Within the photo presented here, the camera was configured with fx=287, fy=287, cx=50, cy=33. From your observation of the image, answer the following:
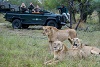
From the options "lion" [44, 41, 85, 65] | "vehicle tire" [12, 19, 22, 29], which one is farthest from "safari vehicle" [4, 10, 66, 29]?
"lion" [44, 41, 85, 65]

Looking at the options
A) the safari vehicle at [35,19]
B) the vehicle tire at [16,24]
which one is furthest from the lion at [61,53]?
the vehicle tire at [16,24]

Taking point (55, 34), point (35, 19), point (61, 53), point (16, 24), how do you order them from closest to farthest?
point (61, 53)
point (55, 34)
point (35, 19)
point (16, 24)

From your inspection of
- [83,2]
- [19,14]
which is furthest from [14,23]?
[83,2]

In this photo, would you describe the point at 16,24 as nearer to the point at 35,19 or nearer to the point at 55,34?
the point at 35,19

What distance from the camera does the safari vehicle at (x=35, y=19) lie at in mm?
19625

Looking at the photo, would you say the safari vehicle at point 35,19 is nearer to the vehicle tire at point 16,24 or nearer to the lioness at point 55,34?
the vehicle tire at point 16,24

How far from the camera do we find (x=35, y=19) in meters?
20.0

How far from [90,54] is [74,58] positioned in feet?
3.06

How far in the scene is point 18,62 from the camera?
21.0ft

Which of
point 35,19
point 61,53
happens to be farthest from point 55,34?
point 35,19

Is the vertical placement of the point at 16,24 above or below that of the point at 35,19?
below

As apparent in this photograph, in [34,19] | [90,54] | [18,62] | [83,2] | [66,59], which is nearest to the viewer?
[18,62]

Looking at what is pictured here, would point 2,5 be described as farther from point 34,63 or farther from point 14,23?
point 34,63

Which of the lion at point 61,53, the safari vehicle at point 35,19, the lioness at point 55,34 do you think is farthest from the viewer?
the safari vehicle at point 35,19
